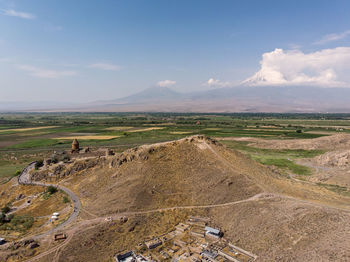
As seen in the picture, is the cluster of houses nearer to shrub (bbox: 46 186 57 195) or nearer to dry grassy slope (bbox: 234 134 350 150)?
shrub (bbox: 46 186 57 195)

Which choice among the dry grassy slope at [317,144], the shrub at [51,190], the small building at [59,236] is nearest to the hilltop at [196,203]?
the small building at [59,236]

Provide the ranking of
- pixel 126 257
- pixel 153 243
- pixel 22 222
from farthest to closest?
pixel 22 222, pixel 153 243, pixel 126 257

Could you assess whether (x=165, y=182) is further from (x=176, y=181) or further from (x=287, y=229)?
(x=287, y=229)

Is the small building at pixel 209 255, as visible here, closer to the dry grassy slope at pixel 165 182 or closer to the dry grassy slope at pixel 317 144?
the dry grassy slope at pixel 165 182

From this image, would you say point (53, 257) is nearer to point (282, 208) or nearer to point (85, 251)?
point (85, 251)

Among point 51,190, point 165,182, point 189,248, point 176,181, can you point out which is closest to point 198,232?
point 189,248

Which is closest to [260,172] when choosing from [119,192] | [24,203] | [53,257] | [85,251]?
[119,192]

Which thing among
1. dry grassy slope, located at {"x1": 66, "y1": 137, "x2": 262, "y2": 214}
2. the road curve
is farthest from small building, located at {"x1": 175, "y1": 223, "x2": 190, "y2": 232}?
the road curve
